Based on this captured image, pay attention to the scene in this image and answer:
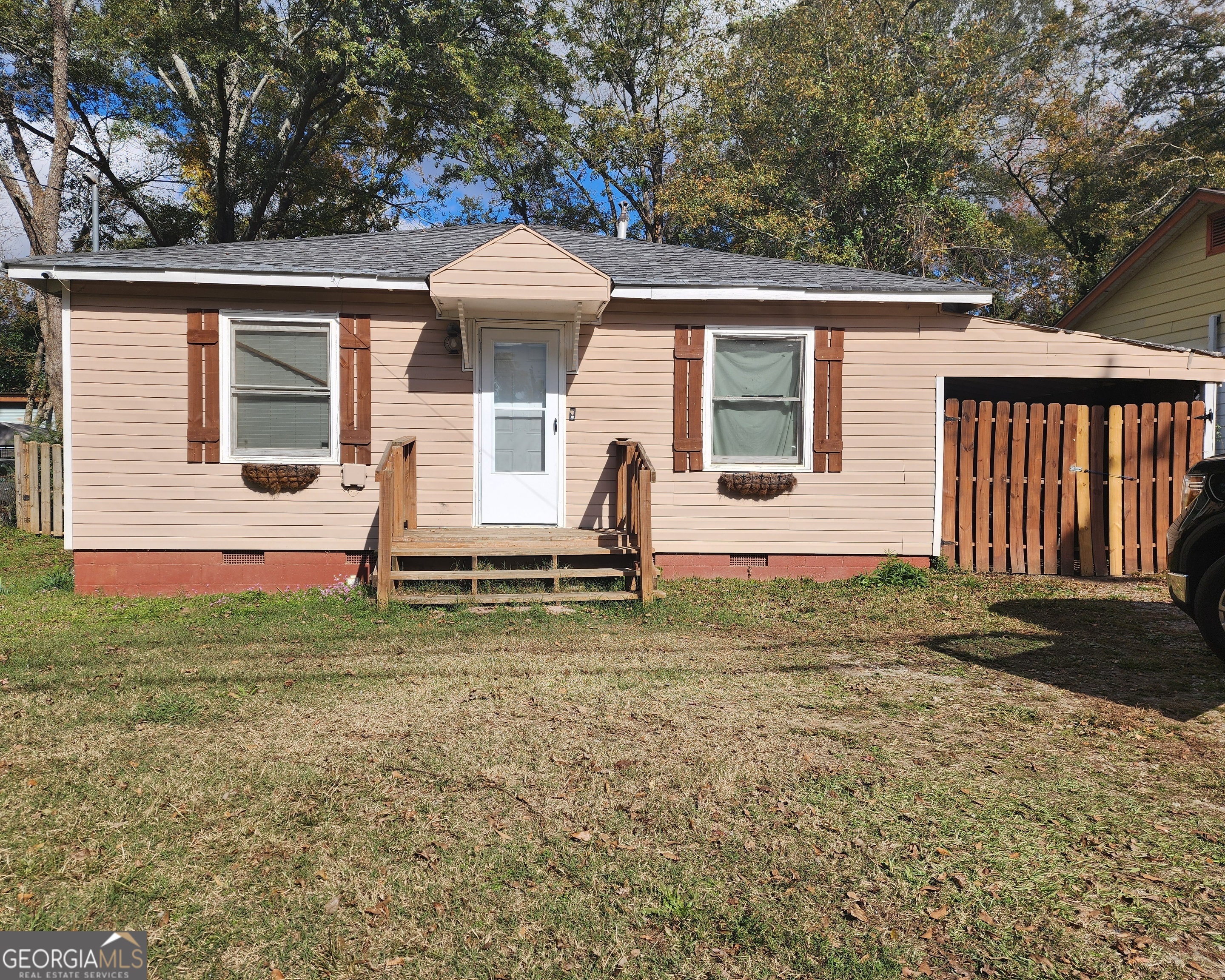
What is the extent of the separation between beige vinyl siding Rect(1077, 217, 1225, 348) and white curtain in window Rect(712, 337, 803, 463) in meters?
6.94

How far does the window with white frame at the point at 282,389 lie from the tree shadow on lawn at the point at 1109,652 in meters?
5.89

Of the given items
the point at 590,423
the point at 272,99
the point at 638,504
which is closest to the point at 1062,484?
the point at 638,504

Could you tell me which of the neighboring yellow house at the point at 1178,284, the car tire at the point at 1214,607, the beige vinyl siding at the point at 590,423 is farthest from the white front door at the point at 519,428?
the neighboring yellow house at the point at 1178,284

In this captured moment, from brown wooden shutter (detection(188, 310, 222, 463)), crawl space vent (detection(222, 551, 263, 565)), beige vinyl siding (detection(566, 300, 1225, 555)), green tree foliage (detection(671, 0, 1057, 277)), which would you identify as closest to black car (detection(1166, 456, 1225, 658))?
beige vinyl siding (detection(566, 300, 1225, 555))

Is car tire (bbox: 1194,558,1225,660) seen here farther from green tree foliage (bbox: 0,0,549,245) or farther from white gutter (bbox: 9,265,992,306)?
green tree foliage (bbox: 0,0,549,245)

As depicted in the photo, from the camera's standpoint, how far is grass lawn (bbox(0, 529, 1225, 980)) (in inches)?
87.0

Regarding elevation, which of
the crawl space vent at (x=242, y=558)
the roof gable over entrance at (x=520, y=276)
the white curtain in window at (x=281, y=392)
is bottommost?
the crawl space vent at (x=242, y=558)

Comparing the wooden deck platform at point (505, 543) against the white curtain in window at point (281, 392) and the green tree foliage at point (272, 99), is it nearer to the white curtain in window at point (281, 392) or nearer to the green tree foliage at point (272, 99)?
the white curtain in window at point (281, 392)

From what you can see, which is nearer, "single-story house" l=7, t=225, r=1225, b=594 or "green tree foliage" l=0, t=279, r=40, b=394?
"single-story house" l=7, t=225, r=1225, b=594

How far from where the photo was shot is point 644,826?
2861 millimetres

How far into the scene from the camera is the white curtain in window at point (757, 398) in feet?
25.2

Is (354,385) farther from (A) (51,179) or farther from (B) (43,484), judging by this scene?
(A) (51,179)

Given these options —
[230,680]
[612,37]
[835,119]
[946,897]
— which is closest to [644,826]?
[946,897]

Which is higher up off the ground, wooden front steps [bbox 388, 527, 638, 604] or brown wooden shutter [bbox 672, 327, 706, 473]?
brown wooden shutter [bbox 672, 327, 706, 473]
